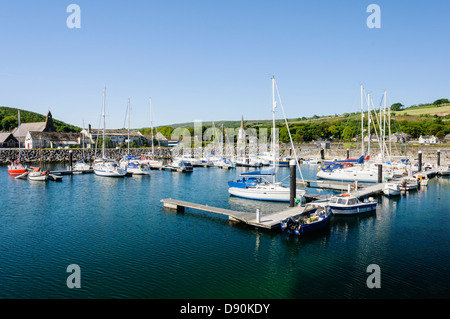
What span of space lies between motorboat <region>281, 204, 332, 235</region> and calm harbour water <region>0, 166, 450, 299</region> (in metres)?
0.76

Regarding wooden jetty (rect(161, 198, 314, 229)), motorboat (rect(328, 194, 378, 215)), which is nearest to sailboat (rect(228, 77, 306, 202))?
motorboat (rect(328, 194, 378, 215))

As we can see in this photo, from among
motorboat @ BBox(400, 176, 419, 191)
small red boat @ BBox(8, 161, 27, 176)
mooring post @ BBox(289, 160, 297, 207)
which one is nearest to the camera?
mooring post @ BBox(289, 160, 297, 207)

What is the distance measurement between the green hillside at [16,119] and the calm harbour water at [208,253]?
12930 centimetres

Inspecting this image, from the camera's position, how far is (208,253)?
853 inches

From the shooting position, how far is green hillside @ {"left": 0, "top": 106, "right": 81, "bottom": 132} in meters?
144

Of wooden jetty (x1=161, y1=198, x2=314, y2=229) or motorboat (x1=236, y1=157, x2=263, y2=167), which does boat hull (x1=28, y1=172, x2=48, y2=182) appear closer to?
wooden jetty (x1=161, y1=198, x2=314, y2=229)

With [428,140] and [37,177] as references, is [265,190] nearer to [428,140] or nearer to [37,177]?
[37,177]

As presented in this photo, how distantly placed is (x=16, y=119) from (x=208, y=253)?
154 metres

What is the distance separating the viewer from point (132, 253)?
2164 cm

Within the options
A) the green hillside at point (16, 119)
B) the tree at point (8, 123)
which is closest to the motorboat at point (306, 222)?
the green hillside at point (16, 119)

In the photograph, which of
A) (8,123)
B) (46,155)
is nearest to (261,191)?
(46,155)

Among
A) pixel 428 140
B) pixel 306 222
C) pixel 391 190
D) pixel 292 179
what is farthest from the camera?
pixel 428 140
